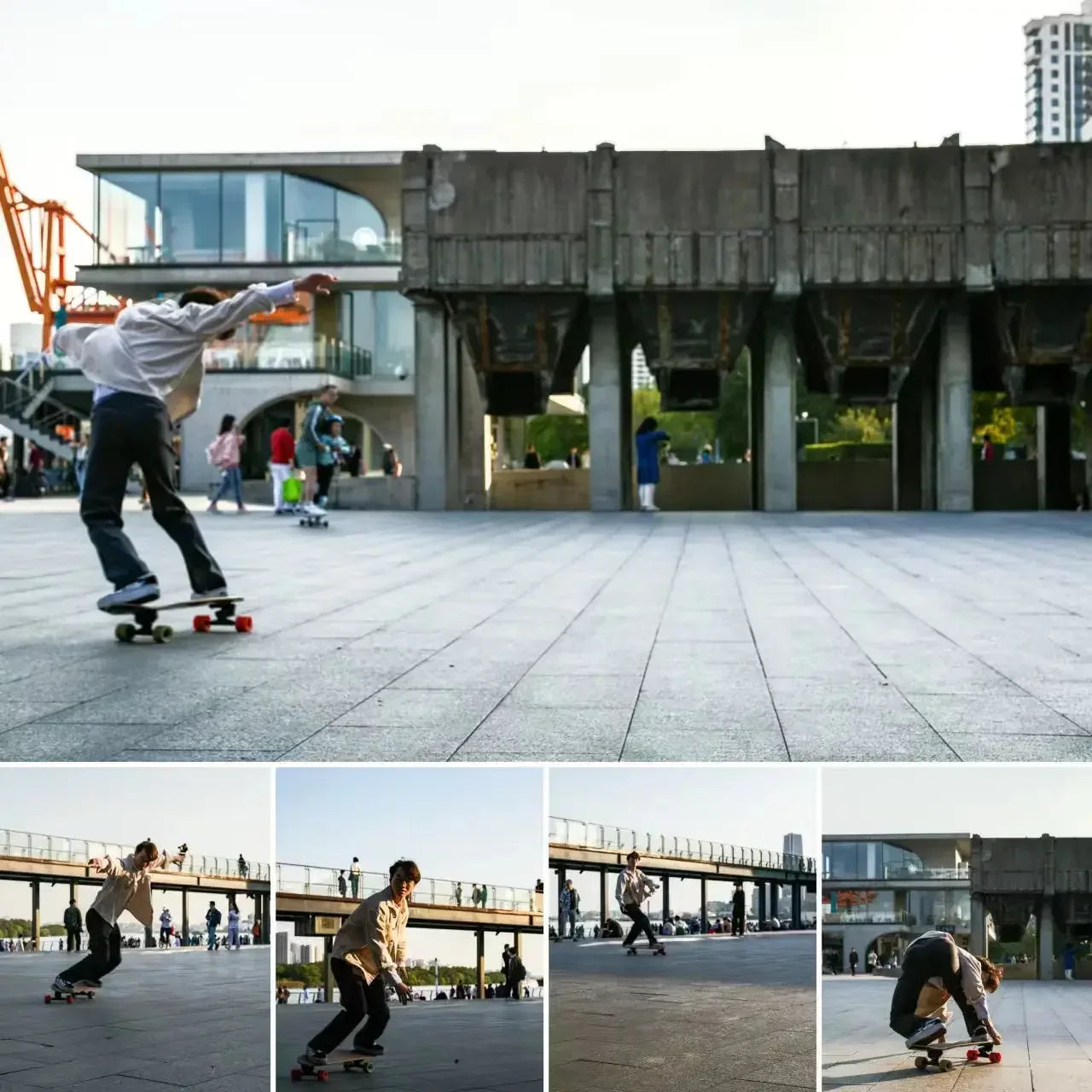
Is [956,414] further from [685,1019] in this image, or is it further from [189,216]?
[685,1019]

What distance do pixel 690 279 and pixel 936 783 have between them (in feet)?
90.3

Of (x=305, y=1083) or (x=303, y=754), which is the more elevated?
(x=303, y=754)

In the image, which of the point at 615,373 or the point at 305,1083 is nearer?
the point at 305,1083

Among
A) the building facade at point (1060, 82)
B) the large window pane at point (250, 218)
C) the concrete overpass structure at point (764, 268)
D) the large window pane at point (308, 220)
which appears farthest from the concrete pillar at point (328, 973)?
the building facade at point (1060, 82)

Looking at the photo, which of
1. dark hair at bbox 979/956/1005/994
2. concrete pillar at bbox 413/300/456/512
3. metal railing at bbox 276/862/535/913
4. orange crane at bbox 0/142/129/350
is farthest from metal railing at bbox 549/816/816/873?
concrete pillar at bbox 413/300/456/512

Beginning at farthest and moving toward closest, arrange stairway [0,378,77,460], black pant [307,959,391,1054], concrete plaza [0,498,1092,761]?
stairway [0,378,77,460] → concrete plaza [0,498,1092,761] → black pant [307,959,391,1054]

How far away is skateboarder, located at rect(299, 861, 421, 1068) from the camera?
5125 mm

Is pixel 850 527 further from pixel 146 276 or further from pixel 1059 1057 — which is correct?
pixel 146 276

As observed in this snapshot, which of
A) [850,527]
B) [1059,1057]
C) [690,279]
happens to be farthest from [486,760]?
[690,279]

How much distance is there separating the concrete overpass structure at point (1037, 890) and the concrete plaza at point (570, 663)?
53 centimetres

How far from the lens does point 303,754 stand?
565 centimetres

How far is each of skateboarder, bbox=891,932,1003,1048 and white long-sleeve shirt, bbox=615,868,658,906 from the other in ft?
2.89

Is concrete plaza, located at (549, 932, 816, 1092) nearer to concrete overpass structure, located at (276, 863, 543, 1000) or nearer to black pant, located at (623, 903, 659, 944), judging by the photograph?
black pant, located at (623, 903, 659, 944)

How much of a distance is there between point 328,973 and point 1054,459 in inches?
1392
